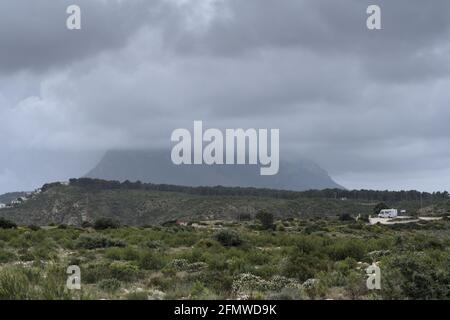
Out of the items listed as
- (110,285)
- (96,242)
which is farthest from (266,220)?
(110,285)

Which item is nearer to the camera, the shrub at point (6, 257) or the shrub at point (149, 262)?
the shrub at point (149, 262)

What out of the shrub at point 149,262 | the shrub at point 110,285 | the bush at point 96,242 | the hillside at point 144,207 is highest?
the shrub at point 110,285

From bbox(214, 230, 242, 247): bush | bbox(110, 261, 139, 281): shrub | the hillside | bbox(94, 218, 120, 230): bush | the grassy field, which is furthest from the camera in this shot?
the hillside

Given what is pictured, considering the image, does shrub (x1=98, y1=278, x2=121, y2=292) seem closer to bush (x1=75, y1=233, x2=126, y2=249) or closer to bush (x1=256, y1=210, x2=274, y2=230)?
bush (x1=75, y1=233, x2=126, y2=249)

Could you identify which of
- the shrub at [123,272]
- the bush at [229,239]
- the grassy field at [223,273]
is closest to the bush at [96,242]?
the grassy field at [223,273]

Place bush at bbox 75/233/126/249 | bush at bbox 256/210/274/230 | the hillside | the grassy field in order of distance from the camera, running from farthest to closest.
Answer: the hillside → bush at bbox 256/210/274/230 → bush at bbox 75/233/126/249 → the grassy field

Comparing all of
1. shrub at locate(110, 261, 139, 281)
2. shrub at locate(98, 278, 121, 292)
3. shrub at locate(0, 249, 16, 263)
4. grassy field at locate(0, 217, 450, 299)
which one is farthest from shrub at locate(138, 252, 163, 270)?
shrub at locate(0, 249, 16, 263)

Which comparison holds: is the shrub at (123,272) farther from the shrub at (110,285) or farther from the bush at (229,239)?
the bush at (229,239)

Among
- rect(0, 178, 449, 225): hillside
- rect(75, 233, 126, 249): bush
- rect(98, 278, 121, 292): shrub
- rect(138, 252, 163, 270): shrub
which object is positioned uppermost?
rect(98, 278, 121, 292): shrub

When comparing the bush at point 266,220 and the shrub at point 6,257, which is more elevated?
the shrub at point 6,257

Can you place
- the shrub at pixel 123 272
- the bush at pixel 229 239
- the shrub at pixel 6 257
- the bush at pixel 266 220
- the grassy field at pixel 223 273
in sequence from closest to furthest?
the grassy field at pixel 223 273 → the shrub at pixel 123 272 → the shrub at pixel 6 257 → the bush at pixel 229 239 → the bush at pixel 266 220

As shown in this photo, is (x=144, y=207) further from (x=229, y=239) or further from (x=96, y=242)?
(x=229, y=239)
